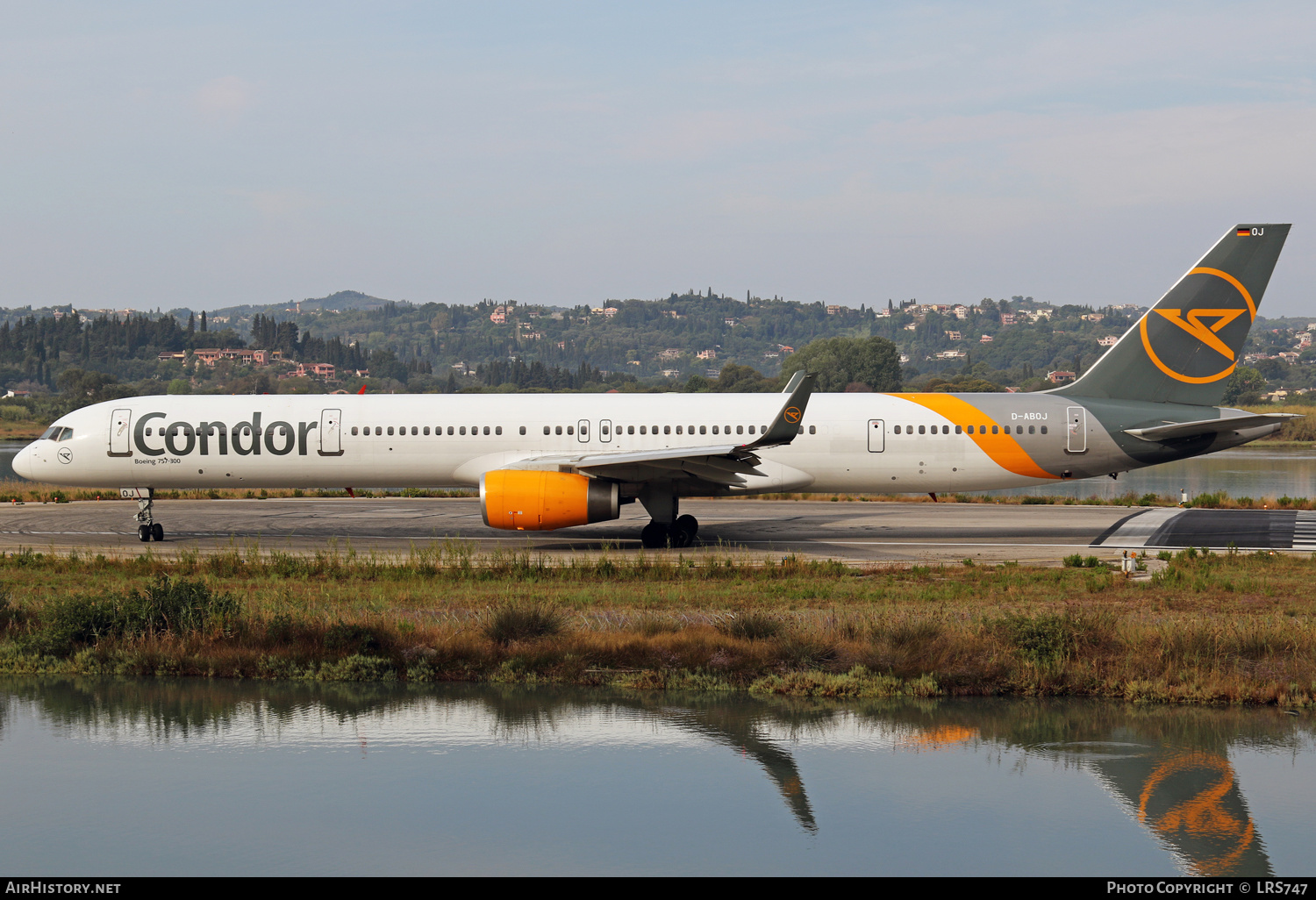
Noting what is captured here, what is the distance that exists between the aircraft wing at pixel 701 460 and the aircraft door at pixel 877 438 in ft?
9.13

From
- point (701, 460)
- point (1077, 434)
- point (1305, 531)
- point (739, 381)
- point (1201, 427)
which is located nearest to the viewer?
point (701, 460)

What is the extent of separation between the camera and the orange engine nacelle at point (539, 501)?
23.6m

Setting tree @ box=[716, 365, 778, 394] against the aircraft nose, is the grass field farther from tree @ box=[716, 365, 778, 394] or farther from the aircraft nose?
tree @ box=[716, 365, 778, 394]

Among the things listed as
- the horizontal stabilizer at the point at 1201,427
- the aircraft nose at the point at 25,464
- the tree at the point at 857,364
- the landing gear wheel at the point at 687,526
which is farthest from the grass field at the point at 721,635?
the tree at the point at 857,364

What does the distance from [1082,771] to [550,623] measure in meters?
6.83

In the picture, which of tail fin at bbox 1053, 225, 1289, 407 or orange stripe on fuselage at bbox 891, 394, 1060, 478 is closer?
tail fin at bbox 1053, 225, 1289, 407

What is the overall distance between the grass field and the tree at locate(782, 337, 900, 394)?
168 m

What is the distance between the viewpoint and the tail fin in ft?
87.2

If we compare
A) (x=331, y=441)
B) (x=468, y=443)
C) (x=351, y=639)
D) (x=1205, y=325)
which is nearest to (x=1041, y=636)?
(x=351, y=639)

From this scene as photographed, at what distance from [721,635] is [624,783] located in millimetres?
4186

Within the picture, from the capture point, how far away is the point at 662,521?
25406 millimetres

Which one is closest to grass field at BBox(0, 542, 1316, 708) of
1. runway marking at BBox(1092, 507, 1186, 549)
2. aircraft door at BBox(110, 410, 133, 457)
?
runway marking at BBox(1092, 507, 1186, 549)

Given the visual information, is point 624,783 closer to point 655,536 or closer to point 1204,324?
point 655,536
